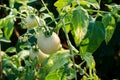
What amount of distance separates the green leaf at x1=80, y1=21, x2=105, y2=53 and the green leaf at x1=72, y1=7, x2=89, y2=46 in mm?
65

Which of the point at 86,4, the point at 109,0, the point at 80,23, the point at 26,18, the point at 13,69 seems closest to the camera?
the point at 80,23

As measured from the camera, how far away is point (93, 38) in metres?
1.07

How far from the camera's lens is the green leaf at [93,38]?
42.2 inches

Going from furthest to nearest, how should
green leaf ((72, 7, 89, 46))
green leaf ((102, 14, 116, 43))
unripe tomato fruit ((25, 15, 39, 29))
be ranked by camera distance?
unripe tomato fruit ((25, 15, 39, 29)) < green leaf ((102, 14, 116, 43)) < green leaf ((72, 7, 89, 46))

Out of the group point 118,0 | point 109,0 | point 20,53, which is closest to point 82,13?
point 20,53

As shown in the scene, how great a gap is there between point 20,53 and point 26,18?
20 centimetres

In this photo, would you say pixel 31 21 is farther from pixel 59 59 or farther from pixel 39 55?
pixel 59 59

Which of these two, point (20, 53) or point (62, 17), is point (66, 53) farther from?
point (20, 53)

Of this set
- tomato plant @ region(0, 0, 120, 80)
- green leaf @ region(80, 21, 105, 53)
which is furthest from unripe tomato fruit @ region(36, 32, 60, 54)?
green leaf @ region(80, 21, 105, 53)

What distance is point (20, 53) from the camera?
1389mm

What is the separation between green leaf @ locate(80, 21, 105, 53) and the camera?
1071 millimetres

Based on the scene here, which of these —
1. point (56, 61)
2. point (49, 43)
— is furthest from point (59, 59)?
point (49, 43)

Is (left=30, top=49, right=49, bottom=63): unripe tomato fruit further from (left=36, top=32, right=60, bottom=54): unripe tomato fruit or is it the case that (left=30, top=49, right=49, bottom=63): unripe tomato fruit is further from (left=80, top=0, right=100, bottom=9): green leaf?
(left=80, top=0, right=100, bottom=9): green leaf

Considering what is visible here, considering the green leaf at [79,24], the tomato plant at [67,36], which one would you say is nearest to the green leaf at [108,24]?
the tomato plant at [67,36]
